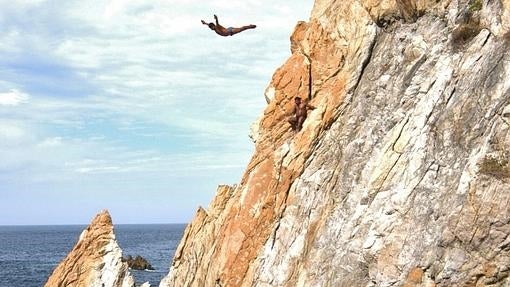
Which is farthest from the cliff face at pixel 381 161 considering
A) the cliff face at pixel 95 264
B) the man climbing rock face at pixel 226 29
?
the cliff face at pixel 95 264

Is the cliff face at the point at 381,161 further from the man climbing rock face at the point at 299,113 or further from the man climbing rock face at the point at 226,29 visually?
the man climbing rock face at the point at 226,29

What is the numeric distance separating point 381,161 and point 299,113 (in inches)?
175

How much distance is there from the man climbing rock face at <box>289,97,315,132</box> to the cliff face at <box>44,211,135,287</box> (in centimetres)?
1582

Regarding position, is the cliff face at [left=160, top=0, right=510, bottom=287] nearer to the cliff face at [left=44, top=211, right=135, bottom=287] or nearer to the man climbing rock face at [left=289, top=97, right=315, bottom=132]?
the man climbing rock face at [left=289, top=97, right=315, bottom=132]

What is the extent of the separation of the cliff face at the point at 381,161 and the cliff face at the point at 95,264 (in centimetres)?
913

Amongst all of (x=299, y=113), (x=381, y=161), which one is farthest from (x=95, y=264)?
(x=381, y=161)

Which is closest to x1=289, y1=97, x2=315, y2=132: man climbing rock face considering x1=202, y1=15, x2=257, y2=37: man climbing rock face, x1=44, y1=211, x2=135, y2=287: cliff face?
x1=202, y1=15, x2=257, y2=37: man climbing rock face

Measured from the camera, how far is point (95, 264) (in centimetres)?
3462

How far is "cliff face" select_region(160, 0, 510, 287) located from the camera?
62.4ft

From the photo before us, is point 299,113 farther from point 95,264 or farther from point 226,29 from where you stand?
point 95,264

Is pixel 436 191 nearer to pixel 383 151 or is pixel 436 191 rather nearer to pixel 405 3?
pixel 383 151

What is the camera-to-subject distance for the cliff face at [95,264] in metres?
34.0

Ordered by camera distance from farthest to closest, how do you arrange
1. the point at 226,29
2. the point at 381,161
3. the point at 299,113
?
the point at 299,113 → the point at 226,29 → the point at 381,161

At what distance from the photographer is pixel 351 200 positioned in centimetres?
2169
